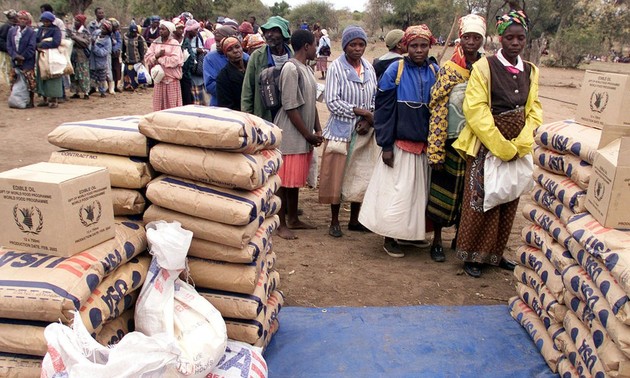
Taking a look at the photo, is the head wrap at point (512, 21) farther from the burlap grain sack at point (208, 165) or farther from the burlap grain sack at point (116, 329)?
the burlap grain sack at point (116, 329)

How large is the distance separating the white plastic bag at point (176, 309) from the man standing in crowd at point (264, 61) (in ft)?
9.24

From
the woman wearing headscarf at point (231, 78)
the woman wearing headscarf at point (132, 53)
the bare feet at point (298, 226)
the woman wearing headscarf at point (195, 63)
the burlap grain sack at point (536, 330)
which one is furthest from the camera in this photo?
the woman wearing headscarf at point (132, 53)

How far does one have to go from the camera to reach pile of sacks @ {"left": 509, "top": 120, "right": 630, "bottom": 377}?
2402mm

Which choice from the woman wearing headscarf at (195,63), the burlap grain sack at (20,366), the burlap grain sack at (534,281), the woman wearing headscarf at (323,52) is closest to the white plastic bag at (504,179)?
the burlap grain sack at (534,281)

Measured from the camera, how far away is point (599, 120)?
10.6ft

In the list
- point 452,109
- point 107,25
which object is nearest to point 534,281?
point 452,109

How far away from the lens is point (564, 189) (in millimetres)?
3211

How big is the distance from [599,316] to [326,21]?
4817 cm

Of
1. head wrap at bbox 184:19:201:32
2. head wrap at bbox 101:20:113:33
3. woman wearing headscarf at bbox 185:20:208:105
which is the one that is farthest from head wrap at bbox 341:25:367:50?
head wrap at bbox 101:20:113:33

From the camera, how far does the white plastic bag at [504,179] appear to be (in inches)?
156

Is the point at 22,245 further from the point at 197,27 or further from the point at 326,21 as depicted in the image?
the point at 326,21

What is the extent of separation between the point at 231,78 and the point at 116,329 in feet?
12.0

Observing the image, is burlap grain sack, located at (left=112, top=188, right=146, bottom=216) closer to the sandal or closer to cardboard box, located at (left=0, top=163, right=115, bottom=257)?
cardboard box, located at (left=0, top=163, right=115, bottom=257)

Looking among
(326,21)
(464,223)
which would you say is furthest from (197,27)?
(326,21)
